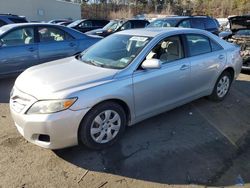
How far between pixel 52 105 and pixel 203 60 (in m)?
2.83

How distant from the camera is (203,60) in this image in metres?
4.96

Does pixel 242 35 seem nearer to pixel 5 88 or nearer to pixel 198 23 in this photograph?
pixel 198 23

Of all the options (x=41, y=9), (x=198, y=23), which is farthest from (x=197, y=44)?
(x=41, y=9)

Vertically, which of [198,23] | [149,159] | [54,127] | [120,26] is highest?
[198,23]

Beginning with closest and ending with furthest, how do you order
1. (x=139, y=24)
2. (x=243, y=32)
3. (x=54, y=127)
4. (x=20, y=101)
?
(x=54, y=127), (x=20, y=101), (x=243, y=32), (x=139, y=24)

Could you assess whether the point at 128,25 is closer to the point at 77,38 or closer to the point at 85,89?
the point at 77,38

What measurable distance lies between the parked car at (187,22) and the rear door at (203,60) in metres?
5.63

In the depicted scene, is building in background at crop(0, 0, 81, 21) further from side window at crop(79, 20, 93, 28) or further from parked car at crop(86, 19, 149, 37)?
parked car at crop(86, 19, 149, 37)

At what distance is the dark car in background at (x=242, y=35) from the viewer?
7.88 m

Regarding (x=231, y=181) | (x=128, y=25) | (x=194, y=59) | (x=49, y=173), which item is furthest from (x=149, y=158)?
(x=128, y=25)

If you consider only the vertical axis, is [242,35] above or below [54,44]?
above

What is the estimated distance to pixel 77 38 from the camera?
300 inches

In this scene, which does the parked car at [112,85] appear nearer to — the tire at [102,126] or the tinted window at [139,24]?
the tire at [102,126]

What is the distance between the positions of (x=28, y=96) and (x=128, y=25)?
1072cm
